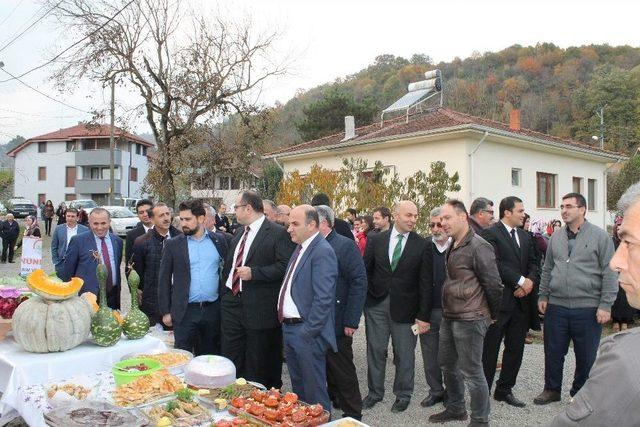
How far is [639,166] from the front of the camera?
34250 millimetres

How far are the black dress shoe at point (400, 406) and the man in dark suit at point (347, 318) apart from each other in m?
0.62

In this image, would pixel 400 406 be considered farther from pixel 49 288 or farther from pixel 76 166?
pixel 76 166

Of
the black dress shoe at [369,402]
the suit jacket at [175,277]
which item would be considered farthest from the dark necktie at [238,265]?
the black dress shoe at [369,402]

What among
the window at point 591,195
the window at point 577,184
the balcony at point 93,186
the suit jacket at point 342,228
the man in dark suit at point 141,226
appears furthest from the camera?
the balcony at point 93,186

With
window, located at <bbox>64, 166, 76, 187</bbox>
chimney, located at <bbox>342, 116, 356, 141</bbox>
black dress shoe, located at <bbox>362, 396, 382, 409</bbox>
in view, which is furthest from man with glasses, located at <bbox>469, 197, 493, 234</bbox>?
window, located at <bbox>64, 166, 76, 187</bbox>

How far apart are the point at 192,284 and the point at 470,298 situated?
2.62 meters

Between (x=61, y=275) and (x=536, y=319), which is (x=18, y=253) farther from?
(x=536, y=319)

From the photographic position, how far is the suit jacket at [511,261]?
18.4 ft

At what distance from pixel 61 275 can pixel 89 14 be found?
1749cm

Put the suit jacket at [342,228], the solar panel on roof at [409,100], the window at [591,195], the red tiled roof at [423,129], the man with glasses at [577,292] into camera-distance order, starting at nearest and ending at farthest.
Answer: the man with glasses at [577,292], the suit jacket at [342,228], the red tiled roof at [423,129], the solar panel on roof at [409,100], the window at [591,195]

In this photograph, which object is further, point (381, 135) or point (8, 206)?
point (8, 206)

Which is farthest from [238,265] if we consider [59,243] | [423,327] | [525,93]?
[525,93]

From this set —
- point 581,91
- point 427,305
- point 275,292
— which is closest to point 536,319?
point 427,305

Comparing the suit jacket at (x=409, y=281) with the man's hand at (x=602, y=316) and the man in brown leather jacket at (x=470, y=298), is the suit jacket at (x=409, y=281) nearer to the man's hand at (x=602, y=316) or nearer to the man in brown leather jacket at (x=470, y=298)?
the man in brown leather jacket at (x=470, y=298)
